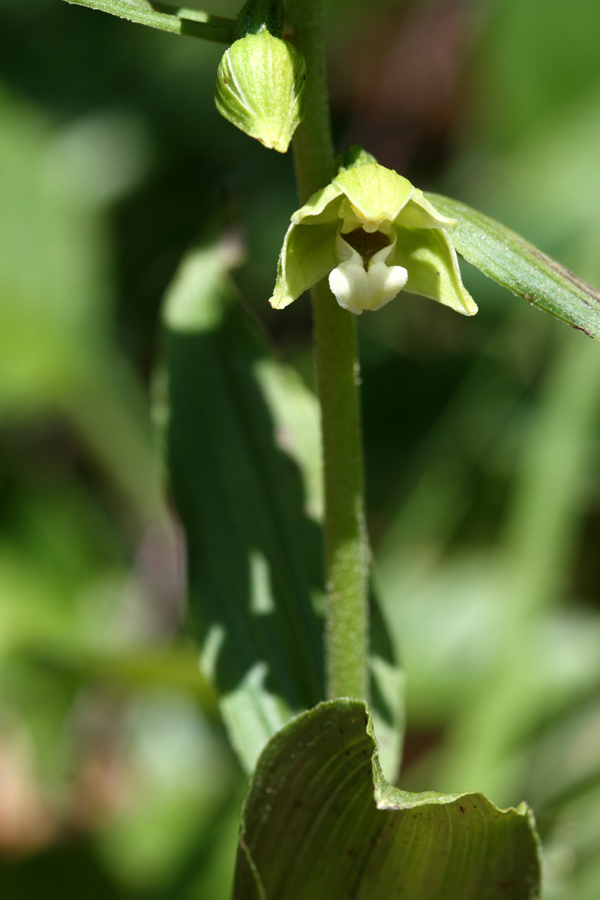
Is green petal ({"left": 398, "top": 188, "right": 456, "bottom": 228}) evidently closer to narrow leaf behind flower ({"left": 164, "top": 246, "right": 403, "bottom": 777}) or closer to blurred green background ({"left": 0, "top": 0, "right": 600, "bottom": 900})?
narrow leaf behind flower ({"left": 164, "top": 246, "right": 403, "bottom": 777})

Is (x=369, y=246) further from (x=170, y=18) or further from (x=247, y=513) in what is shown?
(x=247, y=513)

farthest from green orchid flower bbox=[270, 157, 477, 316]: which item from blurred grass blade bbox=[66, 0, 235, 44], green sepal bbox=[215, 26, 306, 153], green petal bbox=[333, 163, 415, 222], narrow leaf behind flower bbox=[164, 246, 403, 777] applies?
narrow leaf behind flower bbox=[164, 246, 403, 777]

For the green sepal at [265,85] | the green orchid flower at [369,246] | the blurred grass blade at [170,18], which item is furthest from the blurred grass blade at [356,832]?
the blurred grass blade at [170,18]

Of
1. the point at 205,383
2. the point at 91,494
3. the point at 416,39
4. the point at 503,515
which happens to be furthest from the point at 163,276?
the point at 205,383

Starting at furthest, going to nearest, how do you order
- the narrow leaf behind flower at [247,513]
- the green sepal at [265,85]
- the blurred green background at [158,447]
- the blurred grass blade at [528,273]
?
1. the blurred green background at [158,447]
2. the narrow leaf behind flower at [247,513]
3. the blurred grass blade at [528,273]
4. the green sepal at [265,85]

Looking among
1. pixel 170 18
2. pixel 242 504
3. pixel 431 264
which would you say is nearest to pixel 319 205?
pixel 431 264

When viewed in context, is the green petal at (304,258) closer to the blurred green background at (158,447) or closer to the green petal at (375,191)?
the green petal at (375,191)

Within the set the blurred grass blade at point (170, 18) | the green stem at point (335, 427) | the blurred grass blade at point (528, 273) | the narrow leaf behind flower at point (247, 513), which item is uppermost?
the blurred grass blade at point (170, 18)
